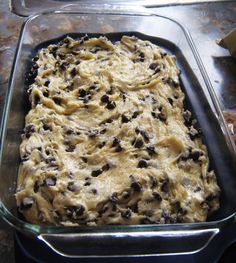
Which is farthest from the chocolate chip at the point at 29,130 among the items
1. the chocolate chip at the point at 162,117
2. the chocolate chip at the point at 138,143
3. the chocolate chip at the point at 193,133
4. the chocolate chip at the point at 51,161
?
the chocolate chip at the point at 193,133

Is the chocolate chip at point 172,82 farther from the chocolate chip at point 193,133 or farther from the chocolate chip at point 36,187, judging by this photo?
the chocolate chip at point 36,187

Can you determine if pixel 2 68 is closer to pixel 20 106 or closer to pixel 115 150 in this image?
pixel 20 106

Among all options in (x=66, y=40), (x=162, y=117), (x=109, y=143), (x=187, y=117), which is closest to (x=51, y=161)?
(x=109, y=143)

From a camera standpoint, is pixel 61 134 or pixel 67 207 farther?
pixel 61 134

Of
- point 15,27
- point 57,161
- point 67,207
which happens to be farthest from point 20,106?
point 15,27

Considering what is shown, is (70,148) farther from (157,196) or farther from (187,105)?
(187,105)

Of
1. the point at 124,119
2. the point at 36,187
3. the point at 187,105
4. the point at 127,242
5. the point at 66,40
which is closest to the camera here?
the point at 127,242

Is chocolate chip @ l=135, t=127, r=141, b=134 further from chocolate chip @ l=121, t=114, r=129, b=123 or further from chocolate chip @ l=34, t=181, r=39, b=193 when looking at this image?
chocolate chip @ l=34, t=181, r=39, b=193

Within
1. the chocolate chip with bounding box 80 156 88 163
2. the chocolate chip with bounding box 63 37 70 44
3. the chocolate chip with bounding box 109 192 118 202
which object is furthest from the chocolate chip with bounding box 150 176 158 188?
the chocolate chip with bounding box 63 37 70 44
